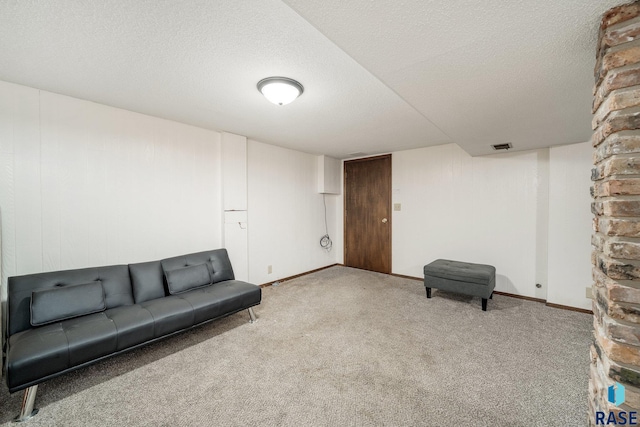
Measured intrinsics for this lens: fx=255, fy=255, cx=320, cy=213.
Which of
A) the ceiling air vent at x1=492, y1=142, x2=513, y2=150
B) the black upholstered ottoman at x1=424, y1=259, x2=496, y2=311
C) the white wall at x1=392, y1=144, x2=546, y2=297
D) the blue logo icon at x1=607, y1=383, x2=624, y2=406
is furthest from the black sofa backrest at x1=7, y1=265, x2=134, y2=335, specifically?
the ceiling air vent at x1=492, y1=142, x2=513, y2=150

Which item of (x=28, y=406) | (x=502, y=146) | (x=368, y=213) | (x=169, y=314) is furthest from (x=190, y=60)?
(x=368, y=213)

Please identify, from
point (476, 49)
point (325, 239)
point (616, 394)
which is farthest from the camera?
point (325, 239)

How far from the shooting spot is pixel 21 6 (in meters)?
1.30

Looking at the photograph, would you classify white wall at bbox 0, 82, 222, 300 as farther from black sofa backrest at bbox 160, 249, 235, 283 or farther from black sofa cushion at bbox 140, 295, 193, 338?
black sofa cushion at bbox 140, 295, 193, 338

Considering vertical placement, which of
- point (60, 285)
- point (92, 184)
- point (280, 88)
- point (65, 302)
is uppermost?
point (280, 88)

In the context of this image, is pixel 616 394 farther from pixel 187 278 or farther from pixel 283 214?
pixel 283 214

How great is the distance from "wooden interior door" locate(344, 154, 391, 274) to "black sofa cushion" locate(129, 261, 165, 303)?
11.8ft

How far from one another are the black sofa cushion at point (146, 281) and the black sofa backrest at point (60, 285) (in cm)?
5

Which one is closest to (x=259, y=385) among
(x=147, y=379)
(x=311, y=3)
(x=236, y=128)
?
(x=147, y=379)

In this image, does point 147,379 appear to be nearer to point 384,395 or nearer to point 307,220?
point 384,395

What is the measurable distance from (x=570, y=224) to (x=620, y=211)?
299 cm

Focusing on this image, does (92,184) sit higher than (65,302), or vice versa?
(92,184)

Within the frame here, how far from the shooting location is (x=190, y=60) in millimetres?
1754

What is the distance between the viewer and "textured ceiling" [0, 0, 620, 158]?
116 centimetres
